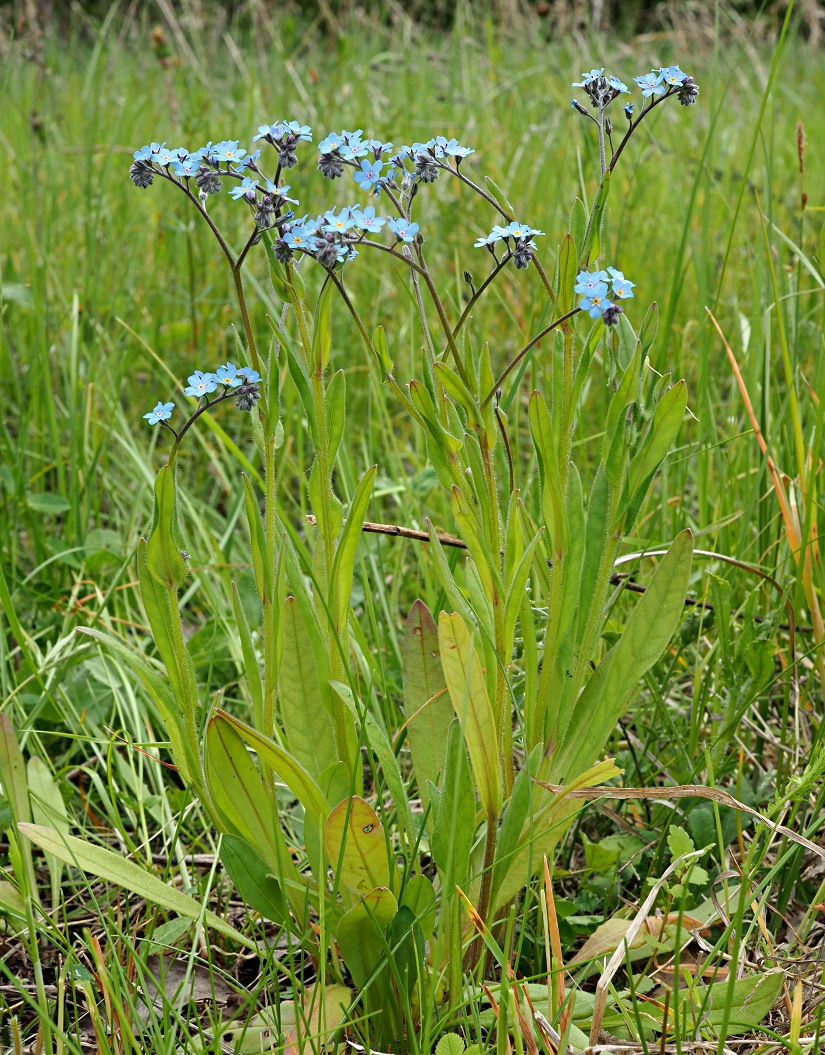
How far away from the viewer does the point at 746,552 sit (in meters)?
2.03

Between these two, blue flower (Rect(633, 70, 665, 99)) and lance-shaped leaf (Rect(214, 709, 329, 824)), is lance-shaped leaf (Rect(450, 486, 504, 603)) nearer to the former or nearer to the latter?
lance-shaped leaf (Rect(214, 709, 329, 824))

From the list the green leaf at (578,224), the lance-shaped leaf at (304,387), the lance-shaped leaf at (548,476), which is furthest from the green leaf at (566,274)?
the lance-shaped leaf at (304,387)

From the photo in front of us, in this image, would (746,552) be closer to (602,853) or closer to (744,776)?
(744,776)

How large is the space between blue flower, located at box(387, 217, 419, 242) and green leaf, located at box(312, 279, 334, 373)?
0.11m

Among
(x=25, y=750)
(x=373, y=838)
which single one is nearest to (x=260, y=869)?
(x=373, y=838)

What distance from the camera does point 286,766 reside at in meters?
1.15

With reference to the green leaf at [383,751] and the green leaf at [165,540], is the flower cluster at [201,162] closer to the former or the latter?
the green leaf at [165,540]

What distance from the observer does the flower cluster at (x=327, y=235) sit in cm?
104

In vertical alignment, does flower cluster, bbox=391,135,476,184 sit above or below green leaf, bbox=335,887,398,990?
above

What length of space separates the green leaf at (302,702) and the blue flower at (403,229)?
21.2 inches

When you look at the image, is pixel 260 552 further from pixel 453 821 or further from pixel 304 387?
pixel 453 821

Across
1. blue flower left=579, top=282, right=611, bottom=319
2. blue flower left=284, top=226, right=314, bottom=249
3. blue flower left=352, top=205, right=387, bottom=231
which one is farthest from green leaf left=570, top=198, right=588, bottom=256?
blue flower left=284, top=226, right=314, bottom=249

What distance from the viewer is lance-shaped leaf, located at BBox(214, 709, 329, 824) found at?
110 centimetres

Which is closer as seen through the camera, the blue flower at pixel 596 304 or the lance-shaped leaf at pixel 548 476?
the blue flower at pixel 596 304
